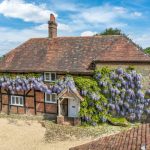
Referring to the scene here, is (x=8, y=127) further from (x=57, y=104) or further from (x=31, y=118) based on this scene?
(x=57, y=104)

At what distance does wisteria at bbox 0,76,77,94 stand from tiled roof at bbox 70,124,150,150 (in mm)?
15877

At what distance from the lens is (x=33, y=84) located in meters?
29.1

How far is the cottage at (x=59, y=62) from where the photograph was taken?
2677 cm

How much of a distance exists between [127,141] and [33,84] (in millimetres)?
19741

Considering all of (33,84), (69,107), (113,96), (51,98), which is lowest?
(69,107)

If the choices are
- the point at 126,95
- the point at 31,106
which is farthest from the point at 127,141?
the point at 31,106

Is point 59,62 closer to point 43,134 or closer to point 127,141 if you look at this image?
point 43,134

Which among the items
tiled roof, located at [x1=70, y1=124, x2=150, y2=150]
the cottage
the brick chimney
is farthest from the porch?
tiled roof, located at [x1=70, y1=124, x2=150, y2=150]

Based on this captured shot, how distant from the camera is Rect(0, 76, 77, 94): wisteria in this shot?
2764cm

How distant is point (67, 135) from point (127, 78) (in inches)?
284

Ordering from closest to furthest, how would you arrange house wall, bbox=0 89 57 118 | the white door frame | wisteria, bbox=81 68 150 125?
wisteria, bbox=81 68 150 125 → the white door frame → house wall, bbox=0 89 57 118

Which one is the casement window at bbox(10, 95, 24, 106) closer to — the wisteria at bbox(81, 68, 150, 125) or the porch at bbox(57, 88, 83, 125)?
the porch at bbox(57, 88, 83, 125)

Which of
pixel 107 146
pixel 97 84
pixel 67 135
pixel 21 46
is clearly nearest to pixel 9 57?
pixel 21 46

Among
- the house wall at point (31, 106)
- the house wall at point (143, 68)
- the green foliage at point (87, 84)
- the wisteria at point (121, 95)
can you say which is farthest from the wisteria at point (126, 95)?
the house wall at point (31, 106)
